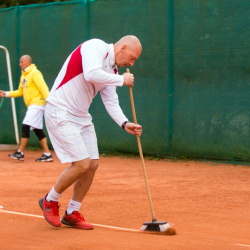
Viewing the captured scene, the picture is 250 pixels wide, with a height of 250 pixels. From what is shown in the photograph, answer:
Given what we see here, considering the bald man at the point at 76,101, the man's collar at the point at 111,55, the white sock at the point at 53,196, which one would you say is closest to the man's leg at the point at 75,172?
the bald man at the point at 76,101

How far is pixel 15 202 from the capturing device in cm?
668

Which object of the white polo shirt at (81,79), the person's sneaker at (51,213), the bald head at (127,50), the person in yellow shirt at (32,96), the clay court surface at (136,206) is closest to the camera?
the clay court surface at (136,206)

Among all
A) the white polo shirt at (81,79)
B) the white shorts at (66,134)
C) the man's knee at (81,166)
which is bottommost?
the man's knee at (81,166)

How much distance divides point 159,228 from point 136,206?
1.47 m

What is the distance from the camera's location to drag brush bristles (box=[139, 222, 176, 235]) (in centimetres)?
489

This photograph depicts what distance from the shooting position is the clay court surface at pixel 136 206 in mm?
4664

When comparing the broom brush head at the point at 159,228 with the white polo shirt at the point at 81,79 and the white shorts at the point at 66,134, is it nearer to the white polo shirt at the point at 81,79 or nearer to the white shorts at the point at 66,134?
the white shorts at the point at 66,134

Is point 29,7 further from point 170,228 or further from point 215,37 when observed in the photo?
point 170,228

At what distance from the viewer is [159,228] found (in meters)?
4.94

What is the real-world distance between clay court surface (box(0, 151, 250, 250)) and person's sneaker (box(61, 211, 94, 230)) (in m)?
0.07

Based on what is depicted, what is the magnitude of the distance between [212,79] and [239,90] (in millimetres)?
564

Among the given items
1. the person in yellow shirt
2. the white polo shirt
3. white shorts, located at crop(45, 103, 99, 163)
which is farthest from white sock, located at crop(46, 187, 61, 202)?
the person in yellow shirt

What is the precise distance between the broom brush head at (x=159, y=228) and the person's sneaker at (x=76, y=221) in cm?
54

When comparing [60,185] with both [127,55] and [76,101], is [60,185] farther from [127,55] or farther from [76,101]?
[127,55]
